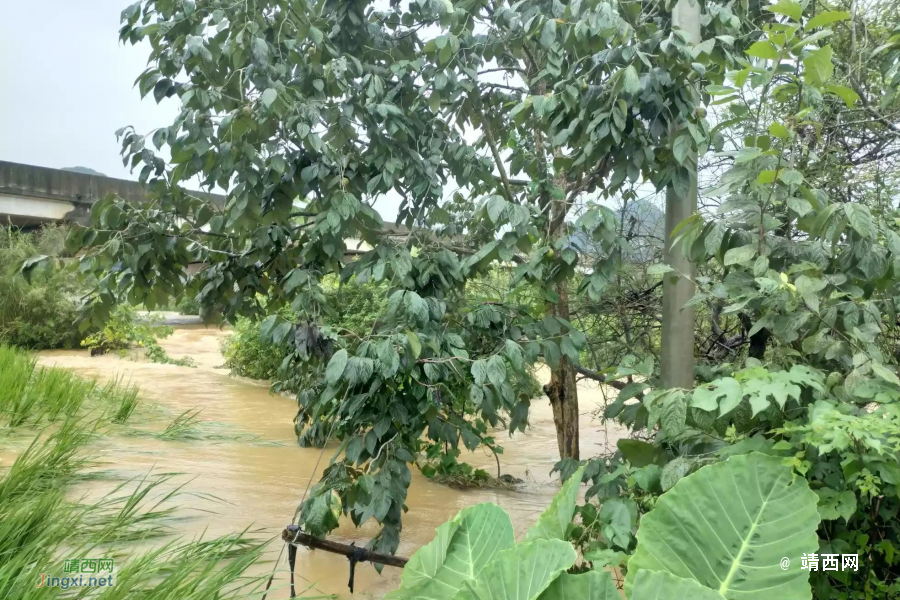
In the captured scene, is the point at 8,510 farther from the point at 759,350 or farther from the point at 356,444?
the point at 759,350

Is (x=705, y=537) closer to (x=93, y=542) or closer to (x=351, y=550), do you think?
(x=351, y=550)

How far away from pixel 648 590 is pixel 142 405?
603cm

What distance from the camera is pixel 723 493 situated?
1299 millimetres

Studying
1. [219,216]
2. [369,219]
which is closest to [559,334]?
[369,219]

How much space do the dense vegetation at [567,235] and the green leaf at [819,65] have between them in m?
0.01

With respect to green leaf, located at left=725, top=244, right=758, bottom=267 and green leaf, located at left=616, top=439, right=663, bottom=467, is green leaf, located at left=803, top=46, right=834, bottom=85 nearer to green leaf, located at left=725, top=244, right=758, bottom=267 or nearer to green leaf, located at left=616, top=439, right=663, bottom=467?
green leaf, located at left=725, top=244, right=758, bottom=267

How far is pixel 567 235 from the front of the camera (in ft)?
7.72

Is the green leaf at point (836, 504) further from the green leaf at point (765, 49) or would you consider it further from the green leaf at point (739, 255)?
the green leaf at point (765, 49)

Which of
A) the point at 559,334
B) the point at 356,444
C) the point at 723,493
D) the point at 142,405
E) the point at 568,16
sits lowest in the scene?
the point at 142,405

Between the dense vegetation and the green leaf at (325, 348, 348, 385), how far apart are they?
0.08 ft

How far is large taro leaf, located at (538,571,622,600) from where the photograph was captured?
1.09 m

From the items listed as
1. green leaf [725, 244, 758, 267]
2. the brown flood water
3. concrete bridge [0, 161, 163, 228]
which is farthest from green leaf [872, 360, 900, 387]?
concrete bridge [0, 161, 163, 228]

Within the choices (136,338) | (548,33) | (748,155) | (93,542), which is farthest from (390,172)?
(136,338)
